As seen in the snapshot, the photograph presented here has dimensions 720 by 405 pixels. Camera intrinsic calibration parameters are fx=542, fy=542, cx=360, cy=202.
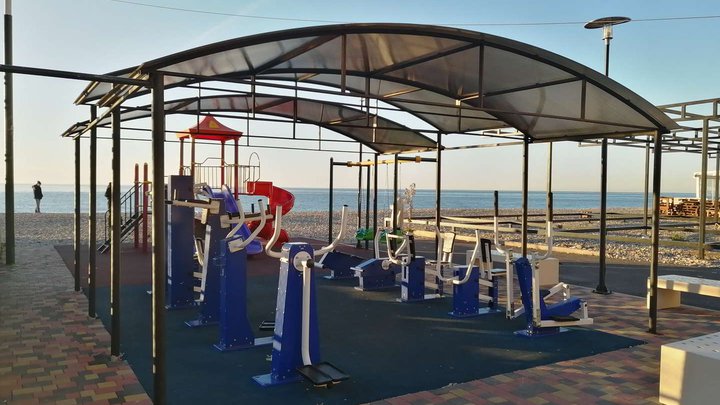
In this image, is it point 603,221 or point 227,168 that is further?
point 227,168

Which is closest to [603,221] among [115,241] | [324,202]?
[115,241]

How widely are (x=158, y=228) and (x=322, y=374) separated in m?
1.56

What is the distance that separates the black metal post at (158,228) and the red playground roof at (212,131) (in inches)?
301

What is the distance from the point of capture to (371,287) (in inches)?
308

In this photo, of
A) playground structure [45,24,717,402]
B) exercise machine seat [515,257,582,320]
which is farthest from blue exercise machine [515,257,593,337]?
playground structure [45,24,717,402]

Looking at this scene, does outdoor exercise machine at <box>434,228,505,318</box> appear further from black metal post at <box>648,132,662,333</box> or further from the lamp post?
the lamp post

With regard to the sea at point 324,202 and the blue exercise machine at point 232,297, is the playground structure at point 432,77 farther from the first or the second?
the sea at point 324,202

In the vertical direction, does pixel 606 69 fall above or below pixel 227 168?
above

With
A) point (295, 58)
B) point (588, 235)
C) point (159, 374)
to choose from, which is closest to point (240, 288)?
point (159, 374)

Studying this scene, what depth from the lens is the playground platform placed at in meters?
3.70

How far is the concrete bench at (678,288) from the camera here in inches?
240

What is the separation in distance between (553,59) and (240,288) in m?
3.63

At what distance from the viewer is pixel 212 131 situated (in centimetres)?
1104

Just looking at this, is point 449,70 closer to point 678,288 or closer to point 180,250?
point 678,288
